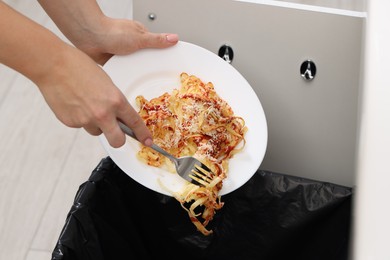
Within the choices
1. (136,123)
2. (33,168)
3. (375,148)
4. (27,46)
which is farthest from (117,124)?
(33,168)

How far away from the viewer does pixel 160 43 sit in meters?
0.88

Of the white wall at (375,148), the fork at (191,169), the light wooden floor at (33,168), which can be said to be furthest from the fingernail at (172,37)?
the light wooden floor at (33,168)

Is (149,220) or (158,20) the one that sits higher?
(158,20)

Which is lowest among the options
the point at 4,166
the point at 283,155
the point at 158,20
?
the point at 4,166

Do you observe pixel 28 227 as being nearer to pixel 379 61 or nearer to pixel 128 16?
pixel 128 16

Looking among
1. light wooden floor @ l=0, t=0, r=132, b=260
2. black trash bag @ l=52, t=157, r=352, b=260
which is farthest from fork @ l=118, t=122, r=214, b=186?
light wooden floor @ l=0, t=0, r=132, b=260

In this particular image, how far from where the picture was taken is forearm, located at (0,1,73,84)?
0.65 m

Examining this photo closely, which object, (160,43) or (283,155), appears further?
(283,155)

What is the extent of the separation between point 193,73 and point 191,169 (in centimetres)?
16

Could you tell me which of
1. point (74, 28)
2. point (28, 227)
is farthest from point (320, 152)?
point (28, 227)

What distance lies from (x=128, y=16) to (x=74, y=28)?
879 millimetres

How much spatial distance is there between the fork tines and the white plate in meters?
0.03

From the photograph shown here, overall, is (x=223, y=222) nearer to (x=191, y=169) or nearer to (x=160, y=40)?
(x=191, y=169)

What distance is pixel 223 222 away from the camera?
98 centimetres
